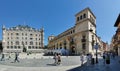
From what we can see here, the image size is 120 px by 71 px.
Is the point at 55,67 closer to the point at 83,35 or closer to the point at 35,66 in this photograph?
the point at 35,66

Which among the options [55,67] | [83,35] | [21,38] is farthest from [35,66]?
[21,38]

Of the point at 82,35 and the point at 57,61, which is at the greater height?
the point at 82,35

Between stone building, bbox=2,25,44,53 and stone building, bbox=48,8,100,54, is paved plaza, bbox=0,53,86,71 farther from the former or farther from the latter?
stone building, bbox=2,25,44,53

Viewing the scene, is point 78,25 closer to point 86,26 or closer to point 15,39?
point 86,26

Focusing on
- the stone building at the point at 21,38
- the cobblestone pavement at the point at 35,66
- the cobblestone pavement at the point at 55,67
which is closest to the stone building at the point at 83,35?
the cobblestone pavement at the point at 35,66

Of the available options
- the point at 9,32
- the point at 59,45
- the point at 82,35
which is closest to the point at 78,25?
the point at 82,35

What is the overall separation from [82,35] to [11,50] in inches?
2246

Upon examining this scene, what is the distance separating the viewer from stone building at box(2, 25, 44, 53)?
113 m

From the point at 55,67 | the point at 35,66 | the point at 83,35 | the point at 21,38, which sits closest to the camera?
the point at 55,67

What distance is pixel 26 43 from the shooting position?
4594 inches

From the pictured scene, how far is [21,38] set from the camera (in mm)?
116125

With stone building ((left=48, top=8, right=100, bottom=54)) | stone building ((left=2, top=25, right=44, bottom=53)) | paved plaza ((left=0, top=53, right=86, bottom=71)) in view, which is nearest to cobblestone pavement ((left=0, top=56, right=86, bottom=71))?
paved plaza ((left=0, top=53, right=86, bottom=71))

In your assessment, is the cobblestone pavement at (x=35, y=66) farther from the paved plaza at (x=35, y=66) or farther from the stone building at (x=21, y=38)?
the stone building at (x=21, y=38)

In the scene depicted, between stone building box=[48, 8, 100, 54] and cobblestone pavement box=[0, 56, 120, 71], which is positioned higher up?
stone building box=[48, 8, 100, 54]
